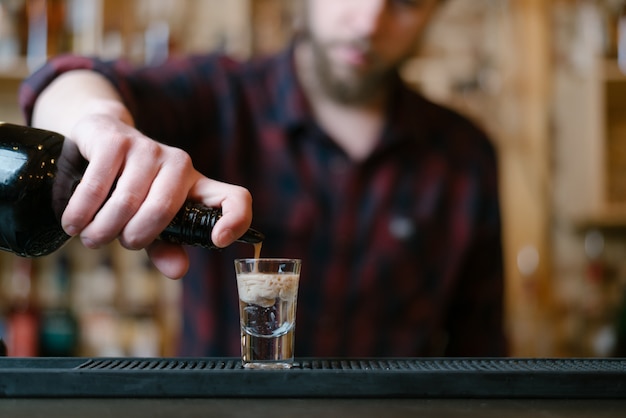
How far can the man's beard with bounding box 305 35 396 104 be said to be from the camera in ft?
5.51

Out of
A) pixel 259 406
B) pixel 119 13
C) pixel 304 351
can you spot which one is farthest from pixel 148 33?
pixel 259 406

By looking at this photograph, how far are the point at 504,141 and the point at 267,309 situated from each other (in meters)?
2.13

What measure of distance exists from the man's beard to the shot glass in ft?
2.97

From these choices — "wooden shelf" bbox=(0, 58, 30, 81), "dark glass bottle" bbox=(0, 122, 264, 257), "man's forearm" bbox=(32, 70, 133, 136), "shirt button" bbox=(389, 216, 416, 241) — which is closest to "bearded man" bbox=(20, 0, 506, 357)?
"shirt button" bbox=(389, 216, 416, 241)

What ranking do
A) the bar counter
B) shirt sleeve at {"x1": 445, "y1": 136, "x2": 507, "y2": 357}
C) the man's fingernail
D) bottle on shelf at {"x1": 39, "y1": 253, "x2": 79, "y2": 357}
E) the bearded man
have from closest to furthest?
the bar counter, the man's fingernail, the bearded man, shirt sleeve at {"x1": 445, "y1": 136, "x2": 507, "y2": 357}, bottle on shelf at {"x1": 39, "y1": 253, "x2": 79, "y2": 357}

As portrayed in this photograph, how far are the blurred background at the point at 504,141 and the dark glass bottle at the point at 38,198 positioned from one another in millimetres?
1650

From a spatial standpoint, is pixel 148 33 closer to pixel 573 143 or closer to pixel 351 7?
pixel 351 7

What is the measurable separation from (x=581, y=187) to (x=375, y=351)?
1.37m

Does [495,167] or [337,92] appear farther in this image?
[495,167]

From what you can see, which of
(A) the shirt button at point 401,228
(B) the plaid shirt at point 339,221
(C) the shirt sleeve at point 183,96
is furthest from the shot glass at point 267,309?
(A) the shirt button at point 401,228

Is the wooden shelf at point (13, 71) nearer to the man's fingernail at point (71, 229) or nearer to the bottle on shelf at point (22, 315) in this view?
the bottle on shelf at point (22, 315)

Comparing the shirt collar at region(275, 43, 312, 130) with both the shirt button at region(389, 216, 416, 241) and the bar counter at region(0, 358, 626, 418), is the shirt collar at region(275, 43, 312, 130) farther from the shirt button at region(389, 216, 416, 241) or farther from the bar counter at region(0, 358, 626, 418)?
the bar counter at region(0, 358, 626, 418)

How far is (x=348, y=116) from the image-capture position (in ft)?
5.99

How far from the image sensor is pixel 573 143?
2824 mm
